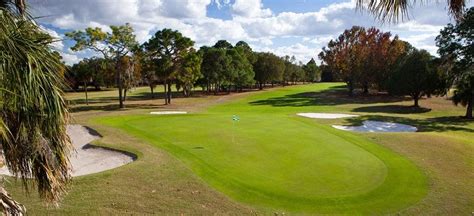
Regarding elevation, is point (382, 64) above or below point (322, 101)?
above

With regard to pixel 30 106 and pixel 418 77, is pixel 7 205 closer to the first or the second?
pixel 30 106

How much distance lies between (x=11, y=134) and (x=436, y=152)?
764 inches

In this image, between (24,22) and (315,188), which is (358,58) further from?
(24,22)

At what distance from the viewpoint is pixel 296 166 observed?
15.5 metres

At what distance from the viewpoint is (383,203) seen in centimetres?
1216

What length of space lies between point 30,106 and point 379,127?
91.1 ft

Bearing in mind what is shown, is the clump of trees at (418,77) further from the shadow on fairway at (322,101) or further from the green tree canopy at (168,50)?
the green tree canopy at (168,50)

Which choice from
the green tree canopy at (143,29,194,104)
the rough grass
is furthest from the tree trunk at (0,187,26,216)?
the green tree canopy at (143,29,194,104)

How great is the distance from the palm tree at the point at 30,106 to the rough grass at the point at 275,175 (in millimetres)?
6841

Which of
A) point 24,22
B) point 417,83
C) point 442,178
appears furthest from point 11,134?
point 417,83

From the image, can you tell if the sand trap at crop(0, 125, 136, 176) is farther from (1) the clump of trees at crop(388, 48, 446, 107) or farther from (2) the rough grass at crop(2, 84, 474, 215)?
(1) the clump of trees at crop(388, 48, 446, 107)

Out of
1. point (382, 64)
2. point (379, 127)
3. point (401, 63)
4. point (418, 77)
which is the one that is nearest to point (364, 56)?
point (382, 64)

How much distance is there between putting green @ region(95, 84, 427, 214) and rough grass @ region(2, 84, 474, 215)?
0.04 m

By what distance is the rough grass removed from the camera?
11.7 metres
